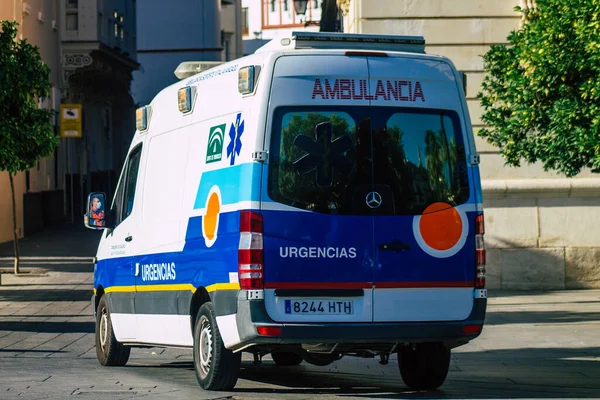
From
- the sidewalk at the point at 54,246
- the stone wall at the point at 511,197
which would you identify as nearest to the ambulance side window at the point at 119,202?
the stone wall at the point at 511,197

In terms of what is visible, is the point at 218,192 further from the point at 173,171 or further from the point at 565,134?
the point at 565,134

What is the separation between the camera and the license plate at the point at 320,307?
31.7 feet

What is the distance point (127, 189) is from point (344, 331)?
12.0 feet

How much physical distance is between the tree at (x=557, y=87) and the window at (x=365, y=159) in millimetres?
6348

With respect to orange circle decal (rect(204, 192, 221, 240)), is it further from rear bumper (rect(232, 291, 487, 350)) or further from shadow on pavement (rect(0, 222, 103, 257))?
shadow on pavement (rect(0, 222, 103, 257))

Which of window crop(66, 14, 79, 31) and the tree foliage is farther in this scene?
window crop(66, 14, 79, 31)

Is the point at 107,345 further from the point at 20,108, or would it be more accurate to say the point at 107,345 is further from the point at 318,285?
the point at 20,108

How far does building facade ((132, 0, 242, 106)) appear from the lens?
202ft

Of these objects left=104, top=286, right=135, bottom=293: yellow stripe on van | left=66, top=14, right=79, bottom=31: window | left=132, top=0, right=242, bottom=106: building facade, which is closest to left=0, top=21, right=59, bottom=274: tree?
left=104, top=286, right=135, bottom=293: yellow stripe on van

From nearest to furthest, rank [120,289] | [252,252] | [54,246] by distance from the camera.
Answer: [252,252] → [120,289] → [54,246]

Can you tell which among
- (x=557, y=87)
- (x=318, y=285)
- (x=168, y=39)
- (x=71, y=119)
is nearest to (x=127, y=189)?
(x=318, y=285)

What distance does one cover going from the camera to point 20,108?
2200 cm

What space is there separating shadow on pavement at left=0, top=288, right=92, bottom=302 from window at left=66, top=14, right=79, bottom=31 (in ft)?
74.4

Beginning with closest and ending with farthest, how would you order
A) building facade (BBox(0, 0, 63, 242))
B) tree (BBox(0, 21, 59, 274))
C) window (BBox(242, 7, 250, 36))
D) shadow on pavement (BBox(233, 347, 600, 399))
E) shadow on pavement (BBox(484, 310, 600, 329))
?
shadow on pavement (BBox(233, 347, 600, 399)) → shadow on pavement (BBox(484, 310, 600, 329)) → tree (BBox(0, 21, 59, 274)) → building facade (BBox(0, 0, 63, 242)) → window (BBox(242, 7, 250, 36))
